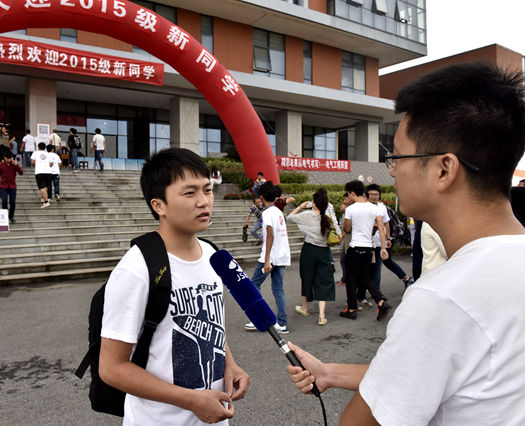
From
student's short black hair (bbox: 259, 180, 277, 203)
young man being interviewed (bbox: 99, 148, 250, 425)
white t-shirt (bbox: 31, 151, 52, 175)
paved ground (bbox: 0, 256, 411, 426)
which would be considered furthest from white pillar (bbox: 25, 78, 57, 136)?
young man being interviewed (bbox: 99, 148, 250, 425)

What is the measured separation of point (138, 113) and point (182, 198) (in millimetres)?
22112

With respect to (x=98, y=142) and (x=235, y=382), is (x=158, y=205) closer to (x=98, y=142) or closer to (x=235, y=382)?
(x=235, y=382)

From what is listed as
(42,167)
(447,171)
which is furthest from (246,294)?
(42,167)

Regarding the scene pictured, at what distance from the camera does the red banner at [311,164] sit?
1864 centimetres

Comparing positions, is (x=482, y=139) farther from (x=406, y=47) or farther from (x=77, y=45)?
(x=406, y=47)

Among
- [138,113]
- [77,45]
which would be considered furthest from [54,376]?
[138,113]

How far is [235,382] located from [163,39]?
13.0m

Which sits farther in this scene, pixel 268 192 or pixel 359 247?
pixel 359 247

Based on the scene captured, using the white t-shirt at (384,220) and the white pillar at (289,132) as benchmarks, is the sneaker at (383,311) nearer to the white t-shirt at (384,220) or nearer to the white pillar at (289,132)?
the white t-shirt at (384,220)

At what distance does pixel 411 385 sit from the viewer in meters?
0.83

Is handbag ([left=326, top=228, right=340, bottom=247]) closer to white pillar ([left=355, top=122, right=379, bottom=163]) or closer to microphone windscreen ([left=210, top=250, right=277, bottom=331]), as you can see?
microphone windscreen ([left=210, top=250, right=277, bottom=331])

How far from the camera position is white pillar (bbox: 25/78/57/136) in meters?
16.5

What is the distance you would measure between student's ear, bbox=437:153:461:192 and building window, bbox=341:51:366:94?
2514cm

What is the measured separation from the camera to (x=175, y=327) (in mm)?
1582
